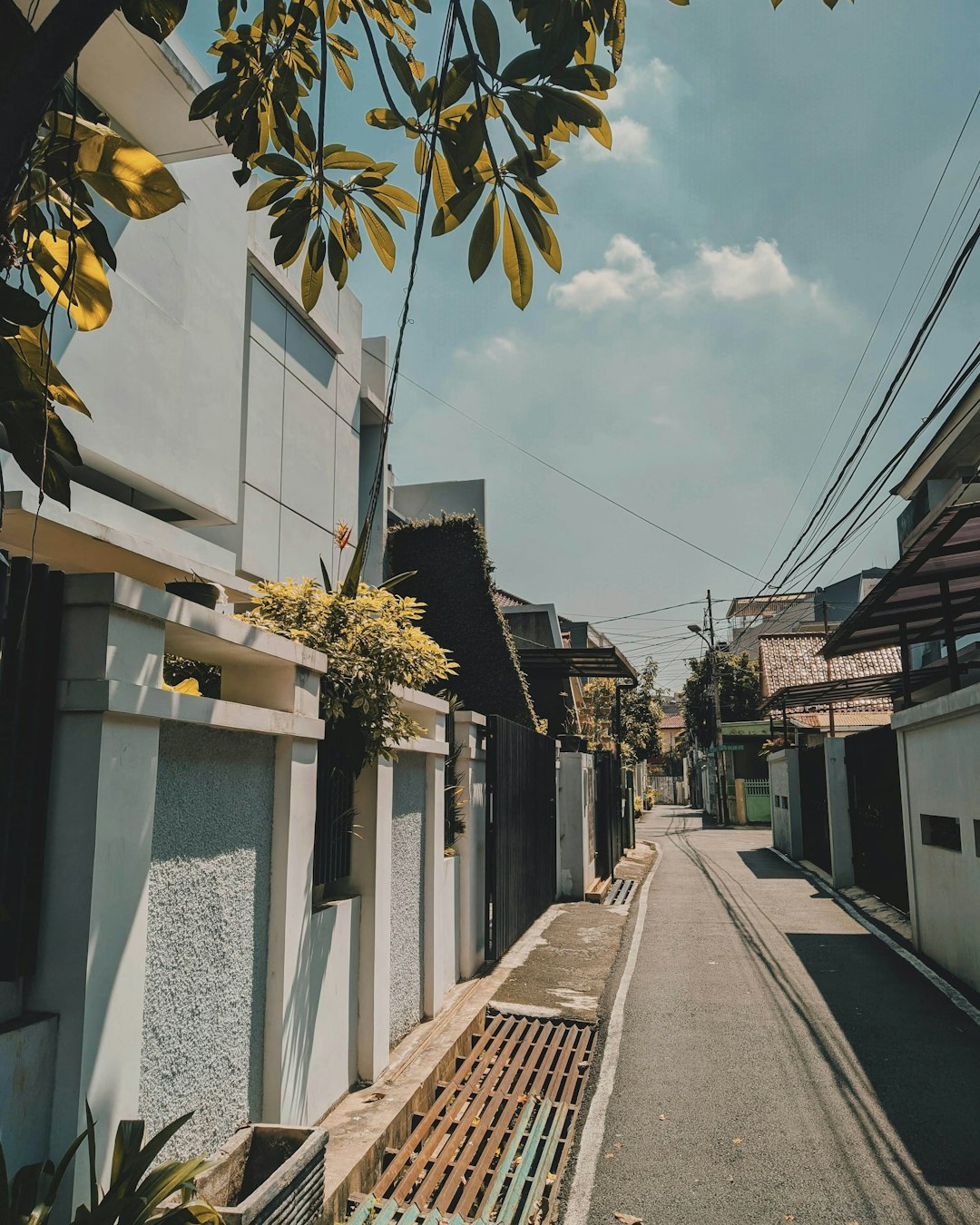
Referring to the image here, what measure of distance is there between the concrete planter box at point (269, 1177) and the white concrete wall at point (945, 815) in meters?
6.53

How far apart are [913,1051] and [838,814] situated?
10.4m

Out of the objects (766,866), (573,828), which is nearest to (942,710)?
(573,828)

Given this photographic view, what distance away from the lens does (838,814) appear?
16.8 m

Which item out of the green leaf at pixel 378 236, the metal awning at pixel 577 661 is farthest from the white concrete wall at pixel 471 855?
the metal awning at pixel 577 661

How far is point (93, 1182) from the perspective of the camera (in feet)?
9.18

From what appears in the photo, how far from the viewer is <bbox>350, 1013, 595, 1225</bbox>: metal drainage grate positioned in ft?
14.6

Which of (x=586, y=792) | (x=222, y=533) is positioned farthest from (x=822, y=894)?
(x=222, y=533)

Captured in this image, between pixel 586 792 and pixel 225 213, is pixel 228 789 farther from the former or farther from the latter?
pixel 586 792

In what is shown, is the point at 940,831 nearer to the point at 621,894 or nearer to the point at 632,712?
the point at 621,894

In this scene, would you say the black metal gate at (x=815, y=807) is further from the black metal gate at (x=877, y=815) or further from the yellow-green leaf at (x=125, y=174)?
the yellow-green leaf at (x=125, y=174)

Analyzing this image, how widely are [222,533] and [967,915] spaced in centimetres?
854

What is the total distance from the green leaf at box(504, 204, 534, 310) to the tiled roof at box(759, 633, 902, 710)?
34323mm

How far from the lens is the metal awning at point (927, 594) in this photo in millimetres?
7434

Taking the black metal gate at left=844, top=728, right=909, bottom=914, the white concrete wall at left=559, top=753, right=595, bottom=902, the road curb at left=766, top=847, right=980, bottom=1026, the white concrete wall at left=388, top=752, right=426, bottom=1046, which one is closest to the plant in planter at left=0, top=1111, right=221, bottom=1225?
the white concrete wall at left=388, top=752, right=426, bottom=1046
